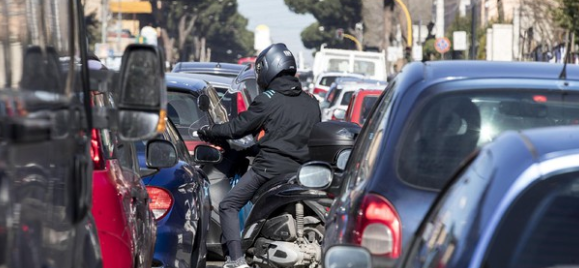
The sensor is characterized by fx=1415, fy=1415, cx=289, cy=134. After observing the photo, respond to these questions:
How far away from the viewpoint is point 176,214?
8.30 m

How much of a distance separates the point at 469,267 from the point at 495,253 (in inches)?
2.6

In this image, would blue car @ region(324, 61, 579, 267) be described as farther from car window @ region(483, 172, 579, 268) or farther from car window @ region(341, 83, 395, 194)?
car window @ region(483, 172, 579, 268)

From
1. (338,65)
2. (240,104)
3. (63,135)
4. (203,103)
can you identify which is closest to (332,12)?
(338,65)

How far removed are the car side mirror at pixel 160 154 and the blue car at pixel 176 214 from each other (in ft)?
0.13

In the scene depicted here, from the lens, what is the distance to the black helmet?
32.7 ft

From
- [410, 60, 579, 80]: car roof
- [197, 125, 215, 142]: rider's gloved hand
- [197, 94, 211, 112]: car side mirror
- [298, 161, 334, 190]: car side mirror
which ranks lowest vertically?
[197, 125, 215, 142]: rider's gloved hand

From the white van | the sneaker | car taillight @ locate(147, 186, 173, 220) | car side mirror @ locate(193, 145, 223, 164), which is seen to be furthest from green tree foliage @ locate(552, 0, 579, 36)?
car taillight @ locate(147, 186, 173, 220)

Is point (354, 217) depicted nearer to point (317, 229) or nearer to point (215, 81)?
point (317, 229)

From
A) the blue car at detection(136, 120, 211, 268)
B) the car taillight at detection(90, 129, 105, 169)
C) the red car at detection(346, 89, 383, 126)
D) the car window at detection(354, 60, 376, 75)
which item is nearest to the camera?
the car taillight at detection(90, 129, 105, 169)

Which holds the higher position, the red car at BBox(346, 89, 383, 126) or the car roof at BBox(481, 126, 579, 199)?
the car roof at BBox(481, 126, 579, 199)

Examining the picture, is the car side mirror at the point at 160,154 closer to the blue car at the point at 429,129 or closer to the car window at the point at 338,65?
the blue car at the point at 429,129

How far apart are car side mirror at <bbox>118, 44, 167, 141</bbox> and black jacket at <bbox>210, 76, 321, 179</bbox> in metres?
5.21

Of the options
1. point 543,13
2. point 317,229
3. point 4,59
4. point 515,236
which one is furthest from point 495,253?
point 543,13

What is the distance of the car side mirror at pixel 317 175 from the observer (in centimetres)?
693
